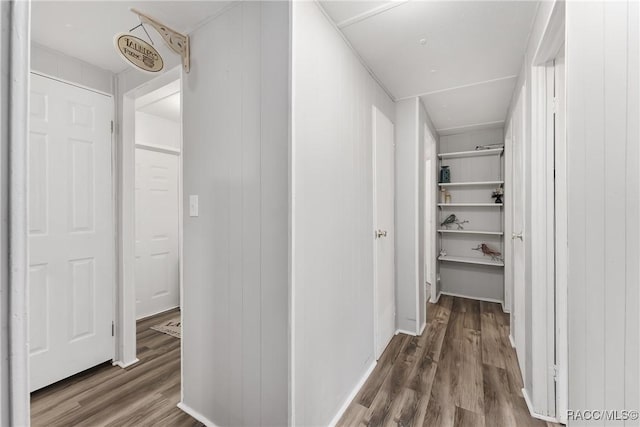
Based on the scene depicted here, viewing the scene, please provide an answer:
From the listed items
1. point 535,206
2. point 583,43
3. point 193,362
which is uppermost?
point 583,43

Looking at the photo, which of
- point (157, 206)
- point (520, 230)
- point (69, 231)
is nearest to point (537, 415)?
point (520, 230)

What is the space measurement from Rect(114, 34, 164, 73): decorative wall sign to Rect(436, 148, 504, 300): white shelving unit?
359cm

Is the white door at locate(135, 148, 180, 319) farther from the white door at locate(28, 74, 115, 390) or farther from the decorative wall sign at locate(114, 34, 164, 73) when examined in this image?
the decorative wall sign at locate(114, 34, 164, 73)

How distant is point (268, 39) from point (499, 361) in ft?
9.26

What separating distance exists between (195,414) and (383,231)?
1838mm

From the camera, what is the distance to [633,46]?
73 cm

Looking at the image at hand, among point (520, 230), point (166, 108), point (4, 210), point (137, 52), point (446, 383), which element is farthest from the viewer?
point (166, 108)

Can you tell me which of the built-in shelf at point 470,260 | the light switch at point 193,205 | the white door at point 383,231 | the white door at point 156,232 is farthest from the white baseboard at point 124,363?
the built-in shelf at point 470,260

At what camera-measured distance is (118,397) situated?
1.93 meters

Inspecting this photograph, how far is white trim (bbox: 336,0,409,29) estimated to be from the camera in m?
1.54

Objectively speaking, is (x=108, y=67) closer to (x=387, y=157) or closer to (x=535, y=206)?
(x=387, y=157)

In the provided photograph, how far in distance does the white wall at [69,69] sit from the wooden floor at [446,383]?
301cm

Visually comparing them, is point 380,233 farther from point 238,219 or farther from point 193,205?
point 193,205

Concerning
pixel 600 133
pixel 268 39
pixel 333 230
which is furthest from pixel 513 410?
pixel 268 39
